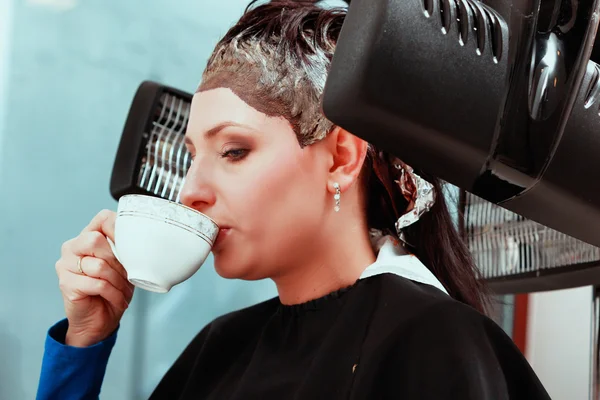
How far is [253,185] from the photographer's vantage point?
850 mm

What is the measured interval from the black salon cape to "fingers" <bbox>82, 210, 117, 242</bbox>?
0.88 ft

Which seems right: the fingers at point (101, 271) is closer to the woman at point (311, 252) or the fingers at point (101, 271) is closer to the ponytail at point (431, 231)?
the woman at point (311, 252)

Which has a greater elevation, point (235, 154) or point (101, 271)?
point (235, 154)

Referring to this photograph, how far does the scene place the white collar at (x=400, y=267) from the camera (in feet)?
3.01

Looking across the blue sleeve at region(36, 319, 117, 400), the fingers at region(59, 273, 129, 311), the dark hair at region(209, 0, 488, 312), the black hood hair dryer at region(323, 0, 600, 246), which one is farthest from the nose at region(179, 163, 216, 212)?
the black hood hair dryer at region(323, 0, 600, 246)

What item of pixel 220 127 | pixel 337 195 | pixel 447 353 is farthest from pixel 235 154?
pixel 447 353

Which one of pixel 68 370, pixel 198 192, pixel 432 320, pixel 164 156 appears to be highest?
pixel 164 156

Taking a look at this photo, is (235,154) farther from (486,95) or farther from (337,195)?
(486,95)

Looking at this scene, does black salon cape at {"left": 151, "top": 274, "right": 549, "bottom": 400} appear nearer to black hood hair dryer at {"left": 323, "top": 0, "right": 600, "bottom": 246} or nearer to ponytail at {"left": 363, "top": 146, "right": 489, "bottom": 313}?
ponytail at {"left": 363, "top": 146, "right": 489, "bottom": 313}

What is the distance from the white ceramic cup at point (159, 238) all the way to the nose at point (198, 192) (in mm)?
60

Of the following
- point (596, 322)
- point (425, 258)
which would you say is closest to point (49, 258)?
point (425, 258)

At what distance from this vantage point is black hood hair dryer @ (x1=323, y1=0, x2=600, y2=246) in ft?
1.22

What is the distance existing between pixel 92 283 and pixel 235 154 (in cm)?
31

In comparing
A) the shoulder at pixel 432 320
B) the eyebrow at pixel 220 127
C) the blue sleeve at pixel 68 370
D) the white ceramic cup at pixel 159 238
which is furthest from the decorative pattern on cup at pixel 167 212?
the blue sleeve at pixel 68 370
